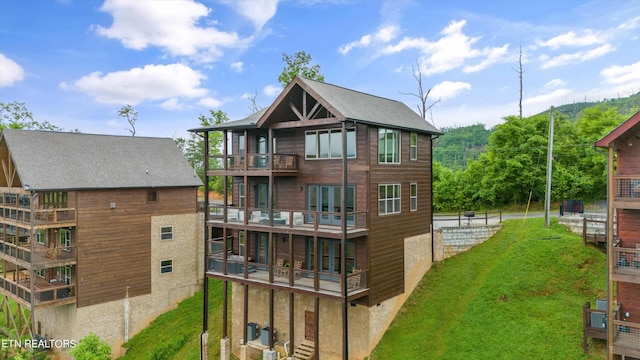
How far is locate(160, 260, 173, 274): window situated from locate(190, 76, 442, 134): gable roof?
11.5 m

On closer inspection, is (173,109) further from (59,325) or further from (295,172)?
(295,172)

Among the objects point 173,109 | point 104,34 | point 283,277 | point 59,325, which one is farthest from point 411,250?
point 173,109

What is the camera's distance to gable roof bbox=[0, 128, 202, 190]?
23.4 meters

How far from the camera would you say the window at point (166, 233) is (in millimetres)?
27750

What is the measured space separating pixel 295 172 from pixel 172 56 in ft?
94.8

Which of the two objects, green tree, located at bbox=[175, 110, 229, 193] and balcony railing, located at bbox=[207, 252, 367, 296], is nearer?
balcony railing, located at bbox=[207, 252, 367, 296]

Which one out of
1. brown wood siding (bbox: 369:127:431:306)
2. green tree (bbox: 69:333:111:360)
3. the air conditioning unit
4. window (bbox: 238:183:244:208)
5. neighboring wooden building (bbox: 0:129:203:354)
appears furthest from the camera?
neighboring wooden building (bbox: 0:129:203:354)

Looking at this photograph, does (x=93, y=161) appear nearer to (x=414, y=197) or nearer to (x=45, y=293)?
(x=45, y=293)

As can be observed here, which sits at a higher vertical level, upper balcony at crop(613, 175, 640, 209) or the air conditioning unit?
upper balcony at crop(613, 175, 640, 209)

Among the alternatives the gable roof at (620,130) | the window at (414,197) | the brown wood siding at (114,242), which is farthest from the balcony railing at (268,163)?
the gable roof at (620,130)

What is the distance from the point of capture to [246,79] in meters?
44.1

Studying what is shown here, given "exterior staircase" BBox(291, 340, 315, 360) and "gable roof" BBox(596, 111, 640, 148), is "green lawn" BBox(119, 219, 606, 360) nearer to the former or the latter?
"exterior staircase" BBox(291, 340, 315, 360)

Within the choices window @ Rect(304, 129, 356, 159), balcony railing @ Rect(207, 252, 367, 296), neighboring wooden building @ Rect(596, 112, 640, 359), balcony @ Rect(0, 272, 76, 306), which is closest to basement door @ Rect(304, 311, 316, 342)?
balcony railing @ Rect(207, 252, 367, 296)

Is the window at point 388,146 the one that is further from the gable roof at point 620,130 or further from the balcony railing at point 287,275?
the gable roof at point 620,130
